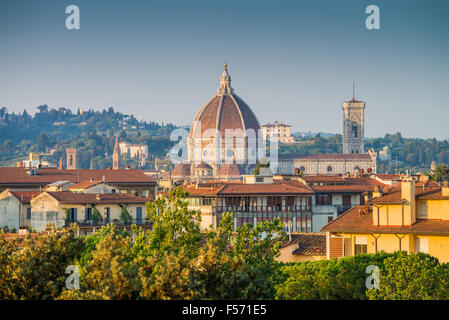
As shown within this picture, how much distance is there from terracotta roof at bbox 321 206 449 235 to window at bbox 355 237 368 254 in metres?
0.39

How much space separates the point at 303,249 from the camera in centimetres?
4384

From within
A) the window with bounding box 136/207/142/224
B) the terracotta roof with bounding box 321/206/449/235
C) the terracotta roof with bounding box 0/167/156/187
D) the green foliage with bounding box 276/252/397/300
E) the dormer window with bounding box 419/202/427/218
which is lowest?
the green foliage with bounding box 276/252/397/300

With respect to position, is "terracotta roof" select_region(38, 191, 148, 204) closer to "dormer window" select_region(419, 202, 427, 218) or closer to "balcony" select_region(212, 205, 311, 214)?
"balcony" select_region(212, 205, 311, 214)

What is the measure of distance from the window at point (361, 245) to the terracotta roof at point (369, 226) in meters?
0.39

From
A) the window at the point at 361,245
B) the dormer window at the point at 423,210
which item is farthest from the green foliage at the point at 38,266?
the dormer window at the point at 423,210

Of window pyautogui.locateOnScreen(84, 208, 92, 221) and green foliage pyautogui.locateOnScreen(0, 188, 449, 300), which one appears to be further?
window pyautogui.locateOnScreen(84, 208, 92, 221)

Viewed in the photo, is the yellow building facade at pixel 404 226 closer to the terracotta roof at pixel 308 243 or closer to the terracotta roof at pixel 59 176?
the terracotta roof at pixel 308 243

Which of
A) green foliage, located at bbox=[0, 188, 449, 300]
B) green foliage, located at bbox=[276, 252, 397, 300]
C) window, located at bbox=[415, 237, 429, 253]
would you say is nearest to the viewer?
green foliage, located at bbox=[0, 188, 449, 300]

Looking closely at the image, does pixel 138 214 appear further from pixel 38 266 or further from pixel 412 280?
pixel 38 266

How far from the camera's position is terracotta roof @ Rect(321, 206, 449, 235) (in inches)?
1348

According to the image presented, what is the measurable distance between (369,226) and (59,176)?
151ft

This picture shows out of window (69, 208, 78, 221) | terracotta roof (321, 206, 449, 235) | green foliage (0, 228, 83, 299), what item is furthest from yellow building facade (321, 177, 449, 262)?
window (69, 208, 78, 221)
